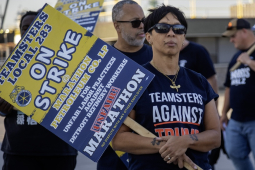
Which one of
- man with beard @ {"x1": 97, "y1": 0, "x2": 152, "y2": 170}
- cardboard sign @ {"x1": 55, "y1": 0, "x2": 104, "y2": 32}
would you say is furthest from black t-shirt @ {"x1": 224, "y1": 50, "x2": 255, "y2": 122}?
cardboard sign @ {"x1": 55, "y1": 0, "x2": 104, "y2": 32}

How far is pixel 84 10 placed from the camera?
415 cm

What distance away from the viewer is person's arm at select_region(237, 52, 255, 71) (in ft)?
15.9

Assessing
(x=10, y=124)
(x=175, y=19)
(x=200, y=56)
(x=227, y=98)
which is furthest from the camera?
(x=227, y=98)

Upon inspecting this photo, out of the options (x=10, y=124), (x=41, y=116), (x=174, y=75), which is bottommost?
(x=10, y=124)

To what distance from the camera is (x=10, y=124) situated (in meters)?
3.51

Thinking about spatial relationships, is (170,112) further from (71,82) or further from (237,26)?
(237,26)

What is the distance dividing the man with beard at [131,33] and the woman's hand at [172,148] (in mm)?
1184

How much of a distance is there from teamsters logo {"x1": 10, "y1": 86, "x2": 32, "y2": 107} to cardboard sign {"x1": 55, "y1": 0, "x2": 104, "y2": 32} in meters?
1.65

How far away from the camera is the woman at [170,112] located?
98.3 inches

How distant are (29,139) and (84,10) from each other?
1383 mm

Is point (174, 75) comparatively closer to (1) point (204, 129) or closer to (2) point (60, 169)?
(1) point (204, 129)

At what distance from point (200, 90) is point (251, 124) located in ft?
8.25

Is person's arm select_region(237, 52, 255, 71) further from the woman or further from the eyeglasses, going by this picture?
the eyeglasses

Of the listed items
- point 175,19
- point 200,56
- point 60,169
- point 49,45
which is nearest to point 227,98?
point 200,56
